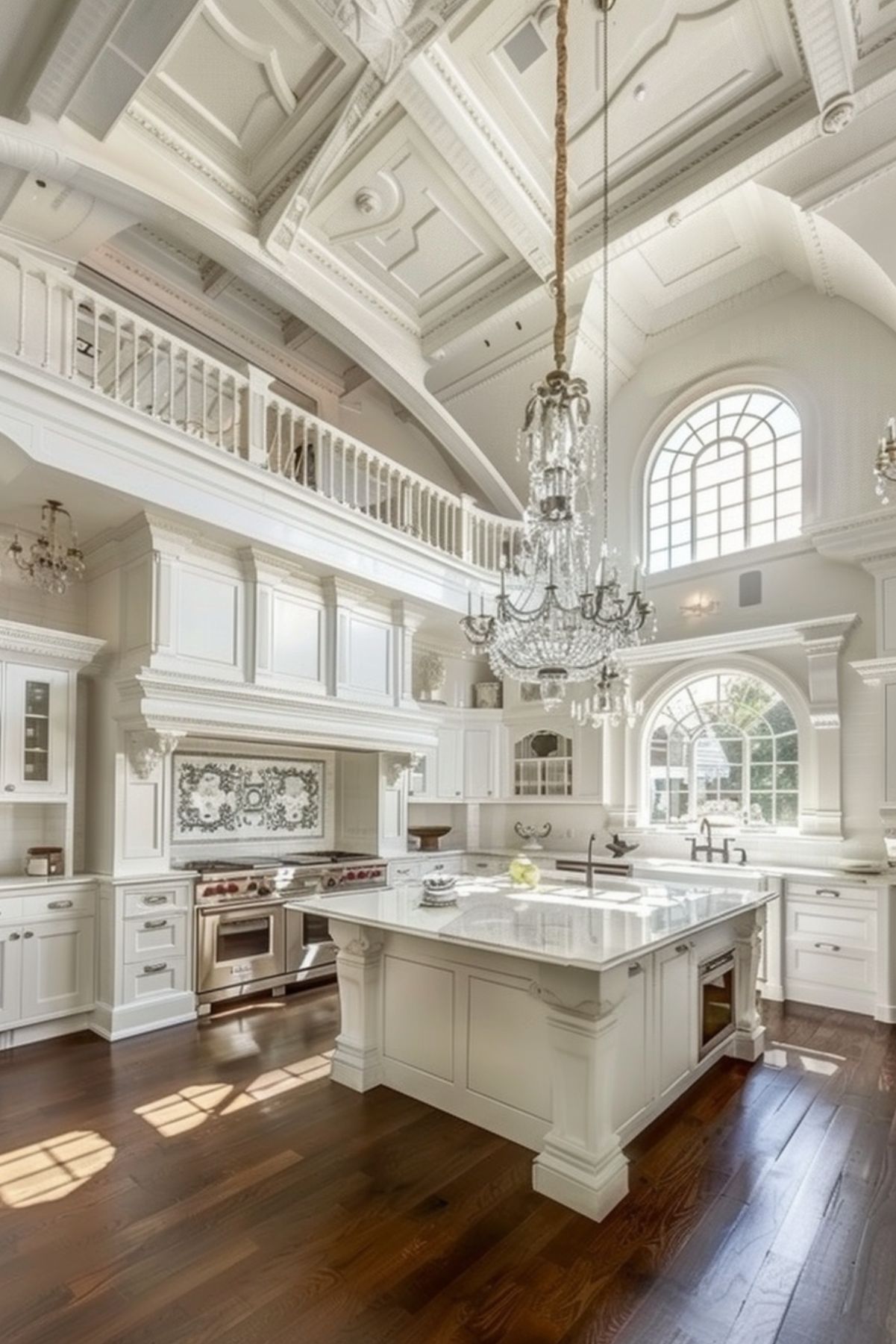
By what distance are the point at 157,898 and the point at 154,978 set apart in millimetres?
513

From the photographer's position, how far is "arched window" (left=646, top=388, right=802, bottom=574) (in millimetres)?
6371

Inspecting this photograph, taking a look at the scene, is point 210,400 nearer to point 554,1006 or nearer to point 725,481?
point 725,481

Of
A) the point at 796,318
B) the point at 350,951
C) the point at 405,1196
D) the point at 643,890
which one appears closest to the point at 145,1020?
the point at 350,951

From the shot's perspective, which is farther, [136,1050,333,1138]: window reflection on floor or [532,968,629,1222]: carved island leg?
[136,1050,333,1138]: window reflection on floor

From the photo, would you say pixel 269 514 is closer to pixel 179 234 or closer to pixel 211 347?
pixel 179 234

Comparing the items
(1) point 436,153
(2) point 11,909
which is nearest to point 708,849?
(2) point 11,909

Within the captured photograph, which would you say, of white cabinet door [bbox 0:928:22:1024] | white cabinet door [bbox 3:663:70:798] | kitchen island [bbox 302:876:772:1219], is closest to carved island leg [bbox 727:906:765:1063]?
kitchen island [bbox 302:876:772:1219]

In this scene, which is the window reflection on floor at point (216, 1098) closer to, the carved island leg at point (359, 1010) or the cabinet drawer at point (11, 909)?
the carved island leg at point (359, 1010)

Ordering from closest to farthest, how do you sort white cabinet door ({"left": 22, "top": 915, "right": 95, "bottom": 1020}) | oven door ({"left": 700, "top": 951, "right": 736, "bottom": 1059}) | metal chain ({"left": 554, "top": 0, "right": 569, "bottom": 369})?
metal chain ({"left": 554, "top": 0, "right": 569, "bottom": 369}) < oven door ({"left": 700, "top": 951, "right": 736, "bottom": 1059}) < white cabinet door ({"left": 22, "top": 915, "right": 95, "bottom": 1020})

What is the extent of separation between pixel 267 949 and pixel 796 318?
6.92 meters

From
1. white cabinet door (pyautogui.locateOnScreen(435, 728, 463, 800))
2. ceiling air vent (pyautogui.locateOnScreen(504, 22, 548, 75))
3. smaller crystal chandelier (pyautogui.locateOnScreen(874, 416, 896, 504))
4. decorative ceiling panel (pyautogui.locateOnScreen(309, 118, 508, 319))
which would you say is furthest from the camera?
white cabinet door (pyautogui.locateOnScreen(435, 728, 463, 800))

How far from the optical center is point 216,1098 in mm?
3539

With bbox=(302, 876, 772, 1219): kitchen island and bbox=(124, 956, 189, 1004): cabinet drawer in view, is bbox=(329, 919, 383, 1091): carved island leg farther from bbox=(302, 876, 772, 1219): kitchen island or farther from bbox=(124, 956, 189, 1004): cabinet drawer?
bbox=(124, 956, 189, 1004): cabinet drawer

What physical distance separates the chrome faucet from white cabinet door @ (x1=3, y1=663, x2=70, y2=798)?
4921mm
